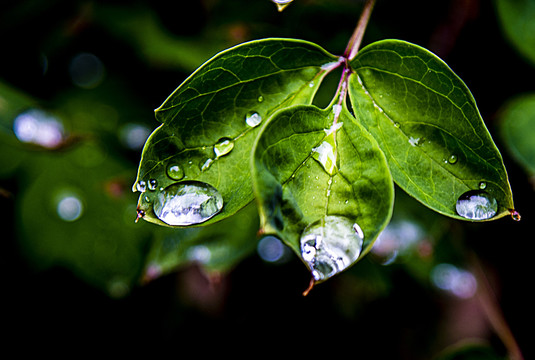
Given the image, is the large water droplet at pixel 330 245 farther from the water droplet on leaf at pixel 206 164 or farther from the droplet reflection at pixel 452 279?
the droplet reflection at pixel 452 279

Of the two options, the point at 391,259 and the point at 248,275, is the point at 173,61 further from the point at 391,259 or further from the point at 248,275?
the point at 391,259

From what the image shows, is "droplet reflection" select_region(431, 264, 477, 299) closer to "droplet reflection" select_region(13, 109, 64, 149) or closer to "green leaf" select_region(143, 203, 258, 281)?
"green leaf" select_region(143, 203, 258, 281)

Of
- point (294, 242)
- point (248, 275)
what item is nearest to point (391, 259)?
point (248, 275)

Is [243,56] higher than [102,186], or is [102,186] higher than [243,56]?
[243,56]

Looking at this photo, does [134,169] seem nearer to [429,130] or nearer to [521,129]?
[429,130]

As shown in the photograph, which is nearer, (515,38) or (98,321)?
(515,38)

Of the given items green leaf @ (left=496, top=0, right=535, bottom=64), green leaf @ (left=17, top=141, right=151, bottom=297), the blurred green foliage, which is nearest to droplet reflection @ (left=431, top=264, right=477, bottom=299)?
the blurred green foliage

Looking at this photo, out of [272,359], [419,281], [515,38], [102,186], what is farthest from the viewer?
→ [272,359]
